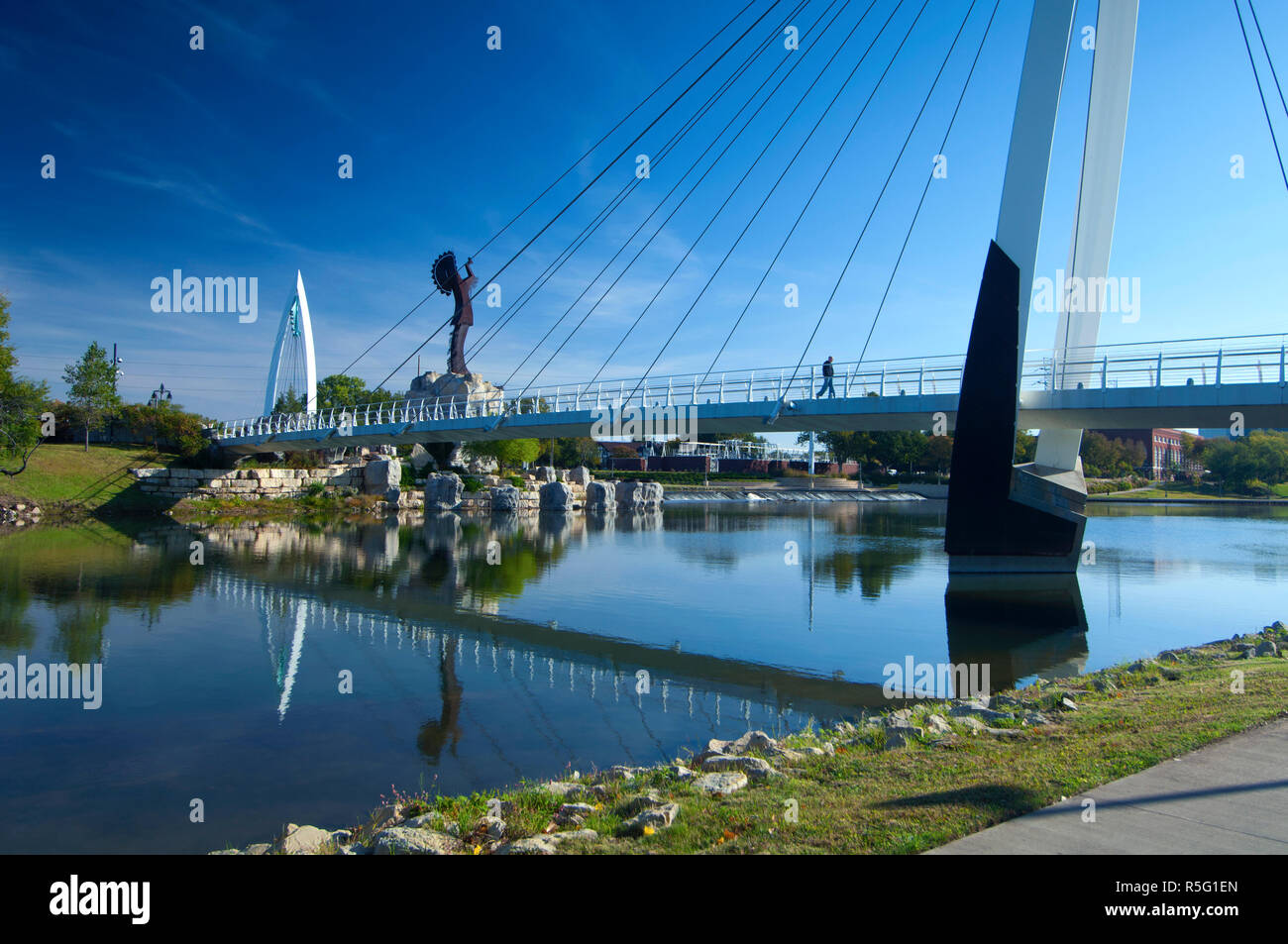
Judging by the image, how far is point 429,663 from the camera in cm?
1320

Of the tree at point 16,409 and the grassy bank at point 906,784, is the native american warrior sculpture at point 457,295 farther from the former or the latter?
the grassy bank at point 906,784

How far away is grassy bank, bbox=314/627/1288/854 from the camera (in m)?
4.89

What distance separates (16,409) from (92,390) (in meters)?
10.6

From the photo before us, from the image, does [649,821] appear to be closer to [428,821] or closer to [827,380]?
[428,821]

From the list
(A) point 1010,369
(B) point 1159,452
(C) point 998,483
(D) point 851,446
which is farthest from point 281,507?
(B) point 1159,452

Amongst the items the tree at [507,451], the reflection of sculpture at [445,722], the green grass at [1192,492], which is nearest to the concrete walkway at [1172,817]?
the reflection of sculpture at [445,722]

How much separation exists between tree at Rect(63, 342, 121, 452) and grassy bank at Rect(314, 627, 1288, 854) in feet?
183

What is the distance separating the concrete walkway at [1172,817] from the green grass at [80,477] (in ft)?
164

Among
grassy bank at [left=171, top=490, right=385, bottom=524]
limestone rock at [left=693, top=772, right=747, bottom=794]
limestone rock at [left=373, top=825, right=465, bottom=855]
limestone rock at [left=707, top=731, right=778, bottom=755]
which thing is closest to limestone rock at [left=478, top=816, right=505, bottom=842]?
limestone rock at [left=373, top=825, right=465, bottom=855]

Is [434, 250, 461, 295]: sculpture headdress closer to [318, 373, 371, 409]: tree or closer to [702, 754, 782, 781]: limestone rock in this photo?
[318, 373, 371, 409]: tree

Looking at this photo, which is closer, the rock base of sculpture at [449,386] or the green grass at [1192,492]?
the rock base of sculpture at [449,386]

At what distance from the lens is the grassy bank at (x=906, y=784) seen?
4891mm
